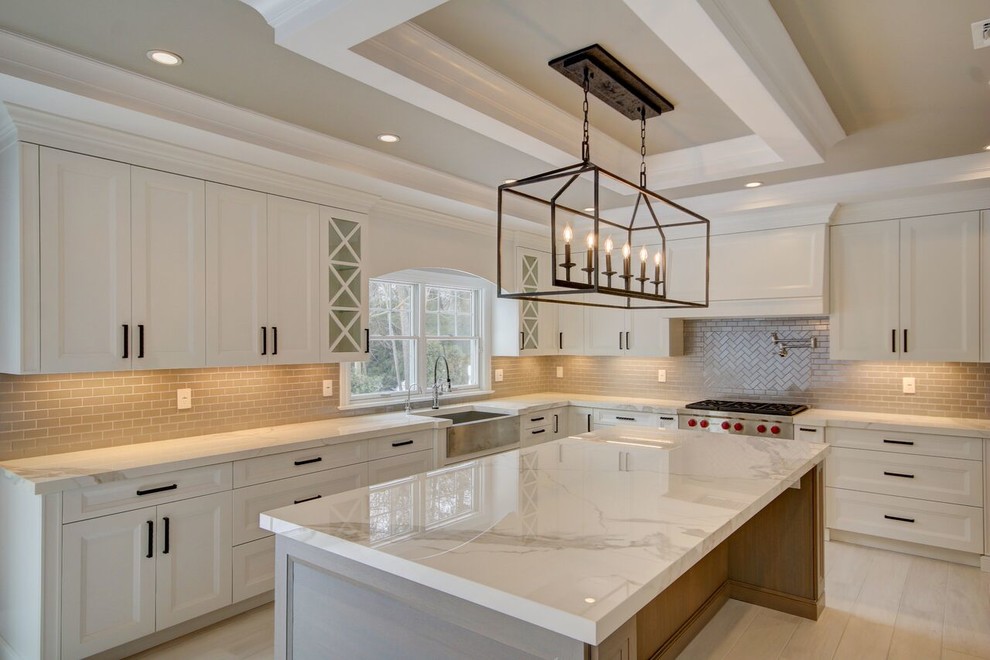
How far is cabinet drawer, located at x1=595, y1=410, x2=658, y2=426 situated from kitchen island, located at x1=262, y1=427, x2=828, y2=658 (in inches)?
84.9

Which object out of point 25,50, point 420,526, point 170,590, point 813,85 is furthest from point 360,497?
point 813,85

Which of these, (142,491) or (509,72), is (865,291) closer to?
(509,72)

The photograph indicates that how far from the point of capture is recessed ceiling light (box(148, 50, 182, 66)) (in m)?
2.23

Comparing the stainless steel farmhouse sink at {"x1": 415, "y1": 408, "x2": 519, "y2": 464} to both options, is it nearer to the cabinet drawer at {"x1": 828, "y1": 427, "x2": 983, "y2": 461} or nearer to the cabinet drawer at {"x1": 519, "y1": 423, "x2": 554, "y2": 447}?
the cabinet drawer at {"x1": 519, "y1": 423, "x2": 554, "y2": 447}

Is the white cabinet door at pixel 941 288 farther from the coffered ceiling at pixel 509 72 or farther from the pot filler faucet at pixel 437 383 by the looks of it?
the pot filler faucet at pixel 437 383

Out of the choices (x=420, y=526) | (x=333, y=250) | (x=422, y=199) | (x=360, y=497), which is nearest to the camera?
(x=420, y=526)

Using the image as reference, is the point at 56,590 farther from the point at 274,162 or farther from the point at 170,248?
the point at 274,162

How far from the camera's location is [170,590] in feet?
9.29

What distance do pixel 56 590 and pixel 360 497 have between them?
1.51 m

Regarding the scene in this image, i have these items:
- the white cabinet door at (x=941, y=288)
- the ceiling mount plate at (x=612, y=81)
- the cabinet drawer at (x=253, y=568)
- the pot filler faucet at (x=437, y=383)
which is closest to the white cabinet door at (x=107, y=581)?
the cabinet drawer at (x=253, y=568)

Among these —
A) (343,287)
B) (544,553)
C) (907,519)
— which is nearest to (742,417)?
(907,519)

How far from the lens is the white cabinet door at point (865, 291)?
4203 mm

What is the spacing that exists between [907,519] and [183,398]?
15.2ft

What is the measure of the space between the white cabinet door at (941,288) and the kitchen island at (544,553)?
199cm
